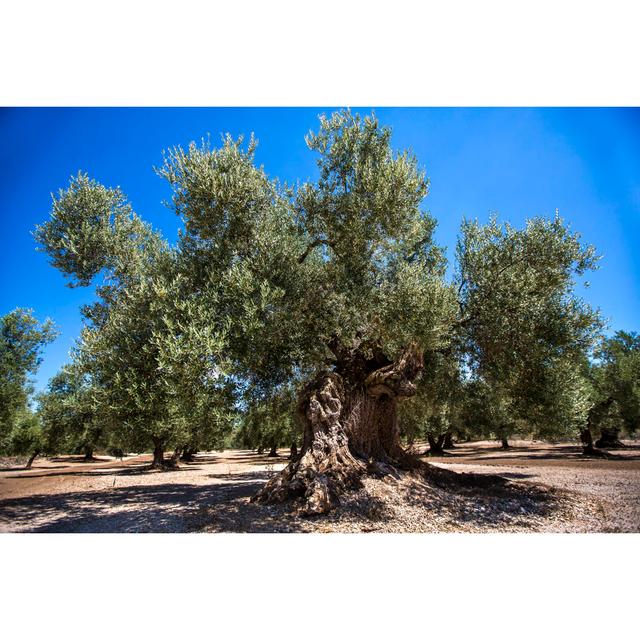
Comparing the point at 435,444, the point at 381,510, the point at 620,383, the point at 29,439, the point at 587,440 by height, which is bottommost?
the point at 435,444

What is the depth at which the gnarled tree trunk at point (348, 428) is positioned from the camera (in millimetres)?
9852

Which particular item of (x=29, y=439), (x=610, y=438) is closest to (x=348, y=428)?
(x=610, y=438)

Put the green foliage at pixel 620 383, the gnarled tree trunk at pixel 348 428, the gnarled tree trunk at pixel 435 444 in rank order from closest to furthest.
A: the gnarled tree trunk at pixel 348 428 → the green foliage at pixel 620 383 → the gnarled tree trunk at pixel 435 444

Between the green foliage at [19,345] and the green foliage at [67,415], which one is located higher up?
the green foliage at [19,345]

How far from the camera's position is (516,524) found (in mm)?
7965

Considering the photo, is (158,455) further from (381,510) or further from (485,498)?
(485,498)

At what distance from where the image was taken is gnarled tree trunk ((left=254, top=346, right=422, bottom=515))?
9852mm

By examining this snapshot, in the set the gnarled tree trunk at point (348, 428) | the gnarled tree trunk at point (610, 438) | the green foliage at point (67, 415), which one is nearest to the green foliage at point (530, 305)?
the gnarled tree trunk at point (348, 428)

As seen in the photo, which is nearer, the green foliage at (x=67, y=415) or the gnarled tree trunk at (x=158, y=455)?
the green foliage at (x=67, y=415)

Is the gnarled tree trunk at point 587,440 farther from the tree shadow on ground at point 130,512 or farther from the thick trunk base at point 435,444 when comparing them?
the tree shadow on ground at point 130,512

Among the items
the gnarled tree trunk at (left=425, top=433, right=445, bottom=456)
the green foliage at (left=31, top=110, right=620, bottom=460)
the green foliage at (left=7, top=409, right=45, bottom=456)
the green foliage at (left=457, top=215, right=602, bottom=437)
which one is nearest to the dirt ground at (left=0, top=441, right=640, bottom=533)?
the green foliage at (left=31, top=110, right=620, bottom=460)

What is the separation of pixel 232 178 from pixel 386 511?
928 cm

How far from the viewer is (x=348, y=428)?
11586 millimetres

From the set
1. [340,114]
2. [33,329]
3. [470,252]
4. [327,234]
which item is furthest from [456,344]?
[33,329]
